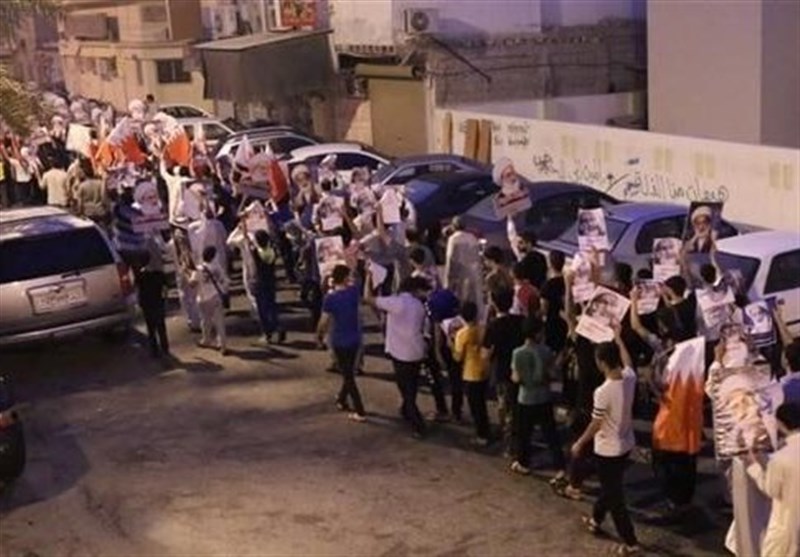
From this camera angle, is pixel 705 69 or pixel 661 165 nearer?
pixel 661 165

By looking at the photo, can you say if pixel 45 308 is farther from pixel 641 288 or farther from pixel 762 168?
pixel 762 168

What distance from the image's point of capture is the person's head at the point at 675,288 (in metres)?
10.5

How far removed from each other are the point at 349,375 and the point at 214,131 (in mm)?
19445

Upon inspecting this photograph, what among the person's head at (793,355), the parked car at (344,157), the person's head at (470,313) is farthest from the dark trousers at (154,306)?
the parked car at (344,157)

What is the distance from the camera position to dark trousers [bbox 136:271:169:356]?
46.5ft

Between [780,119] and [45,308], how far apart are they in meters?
16.7

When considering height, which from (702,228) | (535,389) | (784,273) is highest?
(702,228)

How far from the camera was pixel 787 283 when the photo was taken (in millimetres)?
12742

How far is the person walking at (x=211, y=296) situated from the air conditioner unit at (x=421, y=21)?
15.2 m

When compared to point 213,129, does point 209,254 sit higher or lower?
higher

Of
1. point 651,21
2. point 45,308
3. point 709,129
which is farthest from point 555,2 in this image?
point 45,308

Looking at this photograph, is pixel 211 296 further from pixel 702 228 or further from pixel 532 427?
pixel 702 228

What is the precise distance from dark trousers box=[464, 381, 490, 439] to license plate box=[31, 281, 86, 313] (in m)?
5.08

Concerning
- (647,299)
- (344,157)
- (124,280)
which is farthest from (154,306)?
(344,157)
